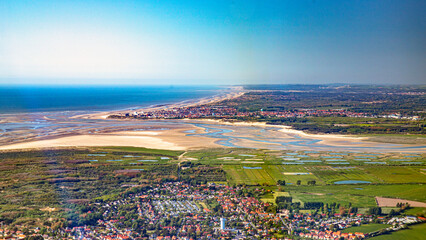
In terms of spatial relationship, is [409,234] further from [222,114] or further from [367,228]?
[222,114]

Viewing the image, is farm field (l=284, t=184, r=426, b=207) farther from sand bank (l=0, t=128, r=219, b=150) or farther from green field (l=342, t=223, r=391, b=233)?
sand bank (l=0, t=128, r=219, b=150)

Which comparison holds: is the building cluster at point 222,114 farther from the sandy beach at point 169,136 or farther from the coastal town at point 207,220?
the coastal town at point 207,220

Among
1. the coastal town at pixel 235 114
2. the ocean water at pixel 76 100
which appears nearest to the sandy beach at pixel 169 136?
the coastal town at pixel 235 114

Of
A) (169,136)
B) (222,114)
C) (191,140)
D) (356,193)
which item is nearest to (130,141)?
(169,136)

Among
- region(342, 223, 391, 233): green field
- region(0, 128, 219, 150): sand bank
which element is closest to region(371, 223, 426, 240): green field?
region(342, 223, 391, 233): green field

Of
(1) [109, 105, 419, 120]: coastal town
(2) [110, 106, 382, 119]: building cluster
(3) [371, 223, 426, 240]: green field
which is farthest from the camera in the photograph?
(2) [110, 106, 382, 119]: building cluster

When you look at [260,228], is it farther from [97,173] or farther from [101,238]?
[97,173]
